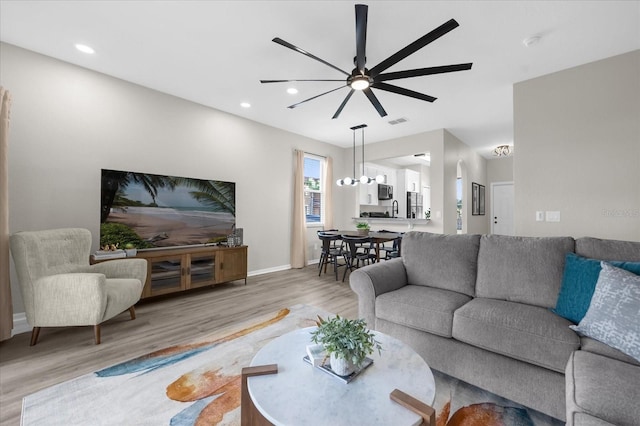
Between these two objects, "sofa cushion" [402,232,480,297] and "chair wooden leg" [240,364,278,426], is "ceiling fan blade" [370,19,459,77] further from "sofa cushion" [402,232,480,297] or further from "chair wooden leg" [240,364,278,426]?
"chair wooden leg" [240,364,278,426]

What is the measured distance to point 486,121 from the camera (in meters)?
5.07

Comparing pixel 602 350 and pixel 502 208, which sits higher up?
pixel 502 208

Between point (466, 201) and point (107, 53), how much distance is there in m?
7.32

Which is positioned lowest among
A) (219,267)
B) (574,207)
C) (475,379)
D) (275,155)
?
(475,379)

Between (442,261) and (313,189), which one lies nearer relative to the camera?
(442,261)

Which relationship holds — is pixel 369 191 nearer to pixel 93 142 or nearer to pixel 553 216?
pixel 553 216

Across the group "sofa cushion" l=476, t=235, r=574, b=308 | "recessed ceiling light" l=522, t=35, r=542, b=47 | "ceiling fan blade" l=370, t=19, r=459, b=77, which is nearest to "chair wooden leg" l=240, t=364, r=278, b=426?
"sofa cushion" l=476, t=235, r=574, b=308

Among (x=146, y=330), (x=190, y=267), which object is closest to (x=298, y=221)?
(x=190, y=267)

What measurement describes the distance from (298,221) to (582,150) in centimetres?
→ 444

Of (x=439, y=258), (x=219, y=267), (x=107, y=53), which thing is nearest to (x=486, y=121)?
(x=439, y=258)

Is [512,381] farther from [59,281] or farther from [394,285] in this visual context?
[59,281]

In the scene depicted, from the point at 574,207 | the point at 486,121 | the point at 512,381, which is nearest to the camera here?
the point at 512,381

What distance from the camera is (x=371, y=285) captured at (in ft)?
7.35

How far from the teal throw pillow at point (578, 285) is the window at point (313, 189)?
478 centimetres
